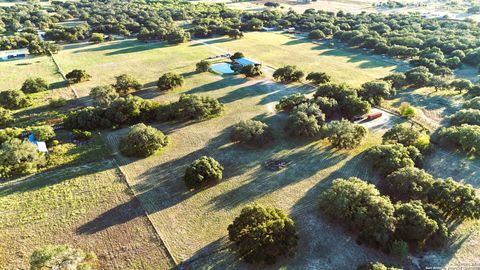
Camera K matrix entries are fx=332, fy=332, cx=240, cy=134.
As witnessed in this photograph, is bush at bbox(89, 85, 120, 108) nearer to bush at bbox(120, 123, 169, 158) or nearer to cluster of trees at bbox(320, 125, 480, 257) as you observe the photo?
bush at bbox(120, 123, 169, 158)

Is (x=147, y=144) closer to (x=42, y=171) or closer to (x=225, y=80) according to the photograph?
(x=42, y=171)

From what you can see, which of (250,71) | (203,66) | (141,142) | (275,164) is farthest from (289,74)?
(141,142)

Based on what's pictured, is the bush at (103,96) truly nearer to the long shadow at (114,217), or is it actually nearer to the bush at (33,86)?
the bush at (33,86)

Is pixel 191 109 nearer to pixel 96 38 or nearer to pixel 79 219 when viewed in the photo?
pixel 79 219

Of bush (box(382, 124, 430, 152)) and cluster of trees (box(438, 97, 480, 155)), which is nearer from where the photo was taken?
cluster of trees (box(438, 97, 480, 155))

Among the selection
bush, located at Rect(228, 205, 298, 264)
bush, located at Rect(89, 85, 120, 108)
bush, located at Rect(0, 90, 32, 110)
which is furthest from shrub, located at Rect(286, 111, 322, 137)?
bush, located at Rect(0, 90, 32, 110)

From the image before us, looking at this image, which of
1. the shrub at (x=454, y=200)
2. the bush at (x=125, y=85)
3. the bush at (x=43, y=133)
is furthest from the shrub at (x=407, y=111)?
the bush at (x=43, y=133)
